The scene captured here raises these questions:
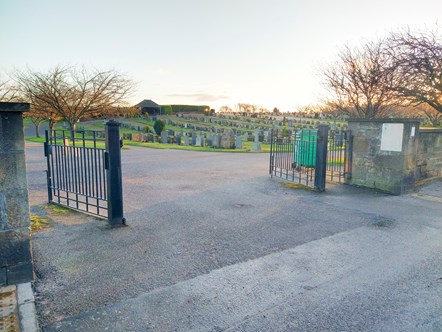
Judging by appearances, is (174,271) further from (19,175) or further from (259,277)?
(19,175)

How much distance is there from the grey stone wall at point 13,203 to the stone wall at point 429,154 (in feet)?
31.6

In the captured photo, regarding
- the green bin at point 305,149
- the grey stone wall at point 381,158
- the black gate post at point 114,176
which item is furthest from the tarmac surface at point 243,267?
the green bin at point 305,149

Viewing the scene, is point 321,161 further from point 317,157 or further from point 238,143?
point 238,143

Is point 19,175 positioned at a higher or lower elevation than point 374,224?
higher

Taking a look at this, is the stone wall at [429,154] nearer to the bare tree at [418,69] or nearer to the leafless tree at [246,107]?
the bare tree at [418,69]

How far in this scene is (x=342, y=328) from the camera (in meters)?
3.02

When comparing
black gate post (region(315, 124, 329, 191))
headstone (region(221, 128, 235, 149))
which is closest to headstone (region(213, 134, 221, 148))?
headstone (region(221, 128, 235, 149))

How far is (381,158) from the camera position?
9.16 meters

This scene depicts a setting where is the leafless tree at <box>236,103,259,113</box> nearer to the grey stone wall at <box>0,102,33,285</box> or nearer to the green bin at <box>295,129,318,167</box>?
the green bin at <box>295,129,318,167</box>

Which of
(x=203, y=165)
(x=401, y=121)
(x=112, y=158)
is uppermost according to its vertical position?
(x=401, y=121)

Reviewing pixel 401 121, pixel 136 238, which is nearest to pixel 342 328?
pixel 136 238

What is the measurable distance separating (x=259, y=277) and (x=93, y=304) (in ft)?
6.12

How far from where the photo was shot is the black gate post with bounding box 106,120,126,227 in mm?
5785

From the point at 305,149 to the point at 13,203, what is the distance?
A: 972 centimetres
